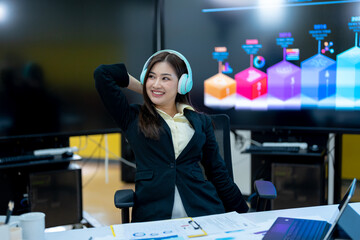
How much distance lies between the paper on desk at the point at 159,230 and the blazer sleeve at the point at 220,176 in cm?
53

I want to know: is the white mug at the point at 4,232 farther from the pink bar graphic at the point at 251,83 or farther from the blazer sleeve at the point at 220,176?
the pink bar graphic at the point at 251,83

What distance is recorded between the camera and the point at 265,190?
1.75 metres

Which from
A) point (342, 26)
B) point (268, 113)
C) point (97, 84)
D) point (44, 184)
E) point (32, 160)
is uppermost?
point (342, 26)

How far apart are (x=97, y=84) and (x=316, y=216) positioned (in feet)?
3.32

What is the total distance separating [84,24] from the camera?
2990 millimetres

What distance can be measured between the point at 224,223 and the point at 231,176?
65 cm

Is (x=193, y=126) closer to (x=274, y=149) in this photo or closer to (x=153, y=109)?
(x=153, y=109)

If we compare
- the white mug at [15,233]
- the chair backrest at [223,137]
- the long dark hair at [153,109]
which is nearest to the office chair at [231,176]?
the chair backrest at [223,137]

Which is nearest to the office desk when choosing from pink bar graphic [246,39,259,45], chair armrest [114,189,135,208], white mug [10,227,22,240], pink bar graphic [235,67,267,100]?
white mug [10,227,22,240]

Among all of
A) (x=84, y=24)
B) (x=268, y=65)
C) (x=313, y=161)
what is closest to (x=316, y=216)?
(x=313, y=161)

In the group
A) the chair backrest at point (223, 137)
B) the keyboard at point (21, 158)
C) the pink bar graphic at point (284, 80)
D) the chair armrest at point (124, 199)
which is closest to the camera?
the chair armrest at point (124, 199)

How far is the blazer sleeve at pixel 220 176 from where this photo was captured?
184 cm

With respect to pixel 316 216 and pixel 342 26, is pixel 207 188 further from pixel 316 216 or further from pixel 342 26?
pixel 342 26

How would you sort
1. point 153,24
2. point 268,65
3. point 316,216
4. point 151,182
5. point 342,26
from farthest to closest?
point 153,24 < point 268,65 < point 342,26 < point 151,182 < point 316,216
